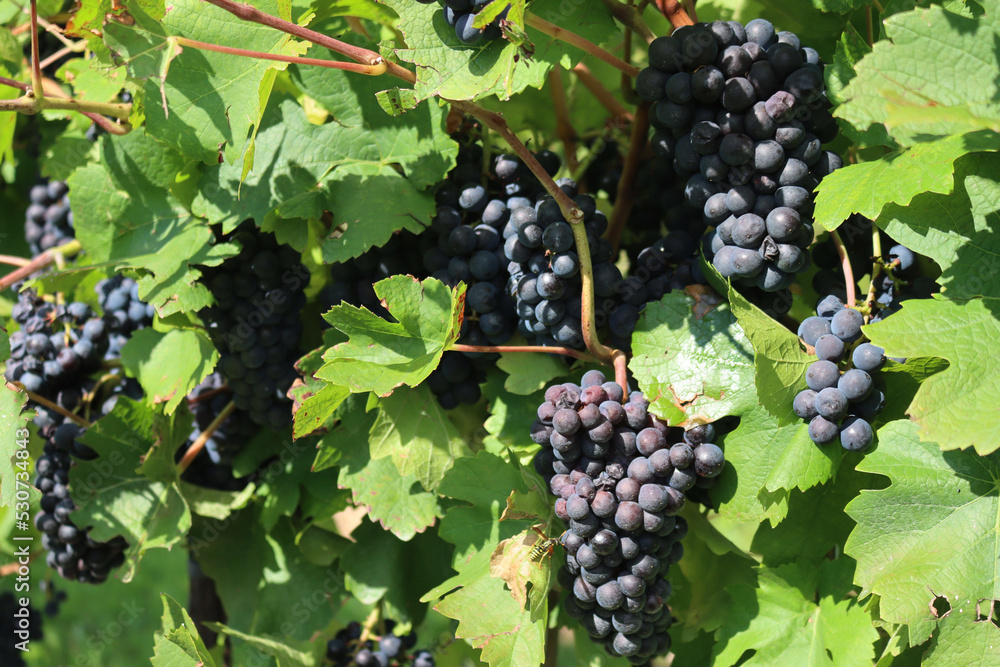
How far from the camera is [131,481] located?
1.50 metres

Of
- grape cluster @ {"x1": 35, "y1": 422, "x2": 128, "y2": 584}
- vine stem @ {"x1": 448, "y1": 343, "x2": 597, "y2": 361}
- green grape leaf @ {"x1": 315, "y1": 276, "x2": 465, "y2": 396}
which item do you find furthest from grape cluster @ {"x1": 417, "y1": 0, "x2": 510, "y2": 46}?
grape cluster @ {"x1": 35, "y1": 422, "x2": 128, "y2": 584}

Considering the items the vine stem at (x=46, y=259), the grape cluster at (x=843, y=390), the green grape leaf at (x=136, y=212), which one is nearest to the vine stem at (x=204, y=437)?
the green grape leaf at (x=136, y=212)

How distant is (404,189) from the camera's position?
50.2 inches

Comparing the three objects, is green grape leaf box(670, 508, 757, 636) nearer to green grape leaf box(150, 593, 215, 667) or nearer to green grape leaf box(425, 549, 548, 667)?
green grape leaf box(425, 549, 548, 667)

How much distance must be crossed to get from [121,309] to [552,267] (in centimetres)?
97

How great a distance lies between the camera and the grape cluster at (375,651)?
1.64m

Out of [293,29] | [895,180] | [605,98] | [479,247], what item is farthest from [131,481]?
[895,180]

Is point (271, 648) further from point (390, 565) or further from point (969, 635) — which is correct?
point (969, 635)

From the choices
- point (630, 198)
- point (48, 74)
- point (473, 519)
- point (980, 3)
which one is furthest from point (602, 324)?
point (48, 74)

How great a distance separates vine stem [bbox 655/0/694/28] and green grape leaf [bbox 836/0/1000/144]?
0.35 meters

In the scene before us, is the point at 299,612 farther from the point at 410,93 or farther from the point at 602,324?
the point at 410,93

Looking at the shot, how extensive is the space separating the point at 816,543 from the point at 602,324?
0.50 m

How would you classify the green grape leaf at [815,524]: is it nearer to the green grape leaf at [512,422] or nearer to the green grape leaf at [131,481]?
the green grape leaf at [512,422]

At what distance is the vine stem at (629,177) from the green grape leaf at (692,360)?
279 millimetres
